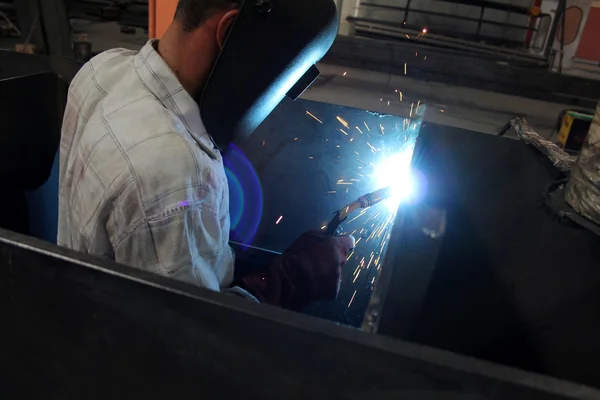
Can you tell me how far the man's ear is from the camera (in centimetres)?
82

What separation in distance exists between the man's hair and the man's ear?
0.05 ft

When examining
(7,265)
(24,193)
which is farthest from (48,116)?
(7,265)

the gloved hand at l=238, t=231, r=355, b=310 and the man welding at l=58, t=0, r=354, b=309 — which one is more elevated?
the man welding at l=58, t=0, r=354, b=309

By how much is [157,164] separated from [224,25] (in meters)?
0.28

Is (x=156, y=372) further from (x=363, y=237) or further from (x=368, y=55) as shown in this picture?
(x=368, y=55)

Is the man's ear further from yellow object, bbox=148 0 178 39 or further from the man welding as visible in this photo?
yellow object, bbox=148 0 178 39

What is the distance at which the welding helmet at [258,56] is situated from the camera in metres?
0.82

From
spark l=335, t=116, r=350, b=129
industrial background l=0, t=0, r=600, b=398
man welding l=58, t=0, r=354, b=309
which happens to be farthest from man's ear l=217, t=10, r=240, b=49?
spark l=335, t=116, r=350, b=129

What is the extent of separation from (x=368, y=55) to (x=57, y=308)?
6.75ft

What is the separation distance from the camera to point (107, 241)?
2.69 ft

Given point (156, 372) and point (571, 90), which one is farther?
point (571, 90)

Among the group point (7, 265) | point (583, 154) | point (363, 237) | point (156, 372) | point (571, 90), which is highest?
point (571, 90)

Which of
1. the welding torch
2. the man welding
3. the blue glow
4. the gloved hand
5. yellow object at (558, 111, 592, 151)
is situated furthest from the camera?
yellow object at (558, 111, 592, 151)

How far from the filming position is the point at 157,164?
0.75 metres
